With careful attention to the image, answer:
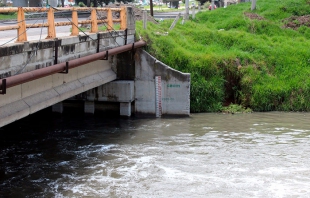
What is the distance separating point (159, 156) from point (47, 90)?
402 centimetres

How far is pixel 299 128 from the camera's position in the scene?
17734 millimetres

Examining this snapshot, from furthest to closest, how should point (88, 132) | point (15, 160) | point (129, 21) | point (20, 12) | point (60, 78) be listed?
point (129, 21) → point (88, 132) → point (60, 78) → point (15, 160) → point (20, 12)

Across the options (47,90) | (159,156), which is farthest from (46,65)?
(159,156)

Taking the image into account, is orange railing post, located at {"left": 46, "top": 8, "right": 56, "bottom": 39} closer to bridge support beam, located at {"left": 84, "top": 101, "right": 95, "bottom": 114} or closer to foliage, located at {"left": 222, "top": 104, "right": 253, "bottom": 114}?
bridge support beam, located at {"left": 84, "top": 101, "right": 95, "bottom": 114}

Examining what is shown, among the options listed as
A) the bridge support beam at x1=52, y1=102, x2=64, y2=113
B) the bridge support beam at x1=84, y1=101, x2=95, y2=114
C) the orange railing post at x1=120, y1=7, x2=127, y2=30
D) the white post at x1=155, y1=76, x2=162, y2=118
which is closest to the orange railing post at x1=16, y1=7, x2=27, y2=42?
the orange railing post at x1=120, y1=7, x2=127, y2=30

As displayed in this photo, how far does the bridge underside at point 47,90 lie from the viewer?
39.8 ft

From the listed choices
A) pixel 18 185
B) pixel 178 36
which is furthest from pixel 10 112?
pixel 178 36

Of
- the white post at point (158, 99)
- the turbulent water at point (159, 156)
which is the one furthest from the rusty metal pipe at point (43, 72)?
the white post at point (158, 99)

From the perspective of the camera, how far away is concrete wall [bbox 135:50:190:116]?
19.8 meters

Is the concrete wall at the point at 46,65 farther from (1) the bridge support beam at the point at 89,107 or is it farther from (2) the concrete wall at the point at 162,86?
(1) the bridge support beam at the point at 89,107

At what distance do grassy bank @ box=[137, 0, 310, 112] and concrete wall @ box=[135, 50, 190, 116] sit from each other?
3.00ft

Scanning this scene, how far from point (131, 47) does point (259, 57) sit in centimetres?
728

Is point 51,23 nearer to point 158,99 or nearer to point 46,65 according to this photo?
→ point 46,65

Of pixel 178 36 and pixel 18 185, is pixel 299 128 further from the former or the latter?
pixel 18 185
